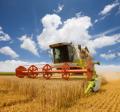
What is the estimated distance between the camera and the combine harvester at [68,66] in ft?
33.0

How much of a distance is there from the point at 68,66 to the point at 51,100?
3762 mm

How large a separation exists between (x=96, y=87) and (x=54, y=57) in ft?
32.6

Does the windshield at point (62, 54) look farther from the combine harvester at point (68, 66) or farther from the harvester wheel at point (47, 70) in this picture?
the harvester wheel at point (47, 70)

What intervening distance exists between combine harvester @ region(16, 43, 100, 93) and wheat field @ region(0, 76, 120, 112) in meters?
1.03

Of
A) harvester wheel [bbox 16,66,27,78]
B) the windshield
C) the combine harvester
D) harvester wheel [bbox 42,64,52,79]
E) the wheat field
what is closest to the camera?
the wheat field

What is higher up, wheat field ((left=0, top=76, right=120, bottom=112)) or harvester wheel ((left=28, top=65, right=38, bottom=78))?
harvester wheel ((left=28, top=65, right=38, bottom=78))

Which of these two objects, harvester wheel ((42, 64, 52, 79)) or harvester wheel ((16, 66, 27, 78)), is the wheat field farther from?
harvester wheel ((16, 66, 27, 78))

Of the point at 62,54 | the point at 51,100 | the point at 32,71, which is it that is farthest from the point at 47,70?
the point at 62,54

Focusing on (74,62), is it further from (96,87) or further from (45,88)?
(45,88)

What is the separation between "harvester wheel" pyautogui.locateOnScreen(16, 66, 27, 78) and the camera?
493 inches

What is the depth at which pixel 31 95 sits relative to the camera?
8617 mm

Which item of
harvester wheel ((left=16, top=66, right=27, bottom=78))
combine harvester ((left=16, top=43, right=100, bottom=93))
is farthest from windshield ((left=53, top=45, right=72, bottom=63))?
harvester wheel ((left=16, top=66, right=27, bottom=78))

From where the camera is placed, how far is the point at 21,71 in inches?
496

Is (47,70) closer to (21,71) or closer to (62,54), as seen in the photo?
(21,71)
